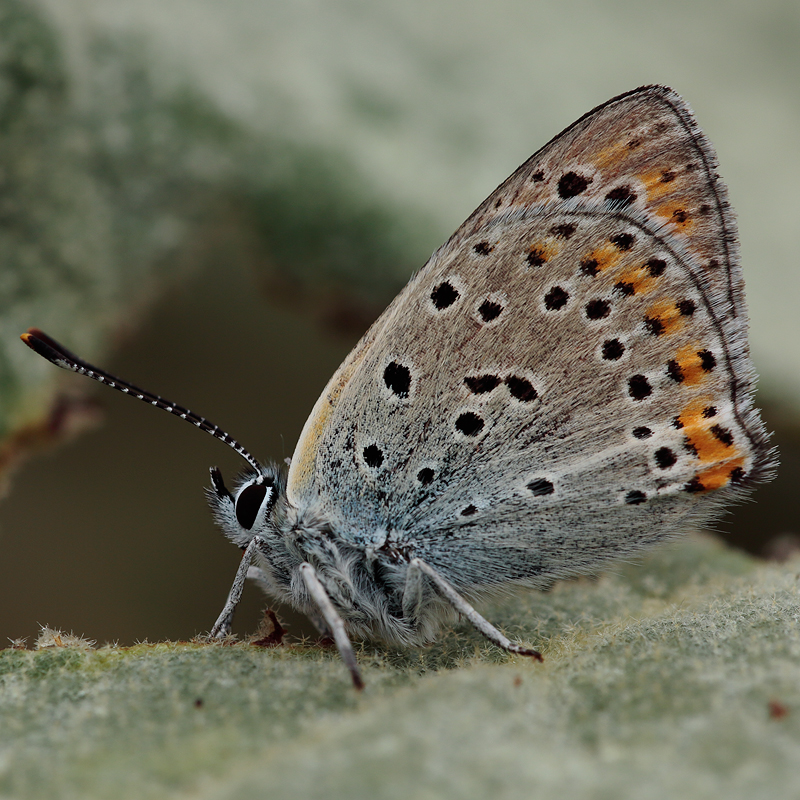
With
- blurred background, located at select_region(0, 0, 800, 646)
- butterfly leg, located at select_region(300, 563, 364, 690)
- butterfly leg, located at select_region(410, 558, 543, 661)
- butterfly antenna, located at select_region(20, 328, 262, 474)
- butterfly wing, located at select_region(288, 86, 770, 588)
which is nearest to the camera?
butterfly leg, located at select_region(300, 563, 364, 690)

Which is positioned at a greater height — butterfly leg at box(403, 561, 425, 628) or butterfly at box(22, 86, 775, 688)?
butterfly at box(22, 86, 775, 688)

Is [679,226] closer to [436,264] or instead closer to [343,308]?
[436,264]

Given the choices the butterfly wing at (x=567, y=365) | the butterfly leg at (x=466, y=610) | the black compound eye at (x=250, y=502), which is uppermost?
the butterfly wing at (x=567, y=365)

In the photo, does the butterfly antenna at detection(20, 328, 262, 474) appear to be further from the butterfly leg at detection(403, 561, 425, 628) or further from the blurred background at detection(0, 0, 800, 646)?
the butterfly leg at detection(403, 561, 425, 628)

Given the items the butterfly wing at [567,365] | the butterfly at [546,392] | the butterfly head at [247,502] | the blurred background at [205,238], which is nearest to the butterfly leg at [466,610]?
the butterfly at [546,392]

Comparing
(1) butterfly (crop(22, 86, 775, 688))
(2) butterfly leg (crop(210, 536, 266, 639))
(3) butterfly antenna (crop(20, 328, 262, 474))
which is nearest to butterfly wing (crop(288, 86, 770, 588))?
(1) butterfly (crop(22, 86, 775, 688))

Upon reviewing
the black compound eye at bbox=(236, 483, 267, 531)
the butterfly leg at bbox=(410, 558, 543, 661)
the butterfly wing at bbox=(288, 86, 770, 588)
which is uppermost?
the butterfly wing at bbox=(288, 86, 770, 588)

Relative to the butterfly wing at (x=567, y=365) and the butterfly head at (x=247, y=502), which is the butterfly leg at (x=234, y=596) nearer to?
the butterfly head at (x=247, y=502)

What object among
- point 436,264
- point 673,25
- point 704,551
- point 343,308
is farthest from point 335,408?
point 673,25
